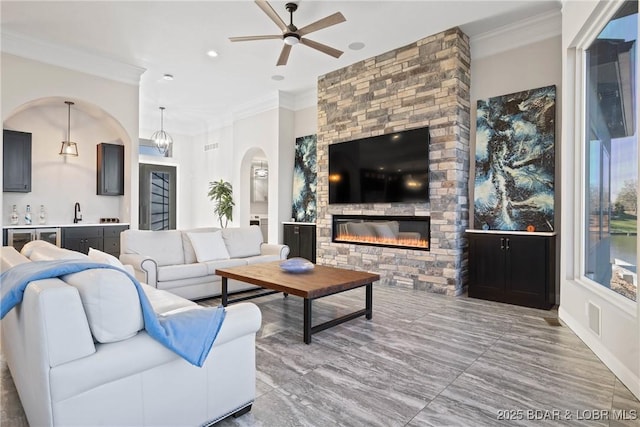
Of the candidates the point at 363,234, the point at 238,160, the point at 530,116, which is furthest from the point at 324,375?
the point at 238,160

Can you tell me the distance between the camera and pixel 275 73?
6125 millimetres

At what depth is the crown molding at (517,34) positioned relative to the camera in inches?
167

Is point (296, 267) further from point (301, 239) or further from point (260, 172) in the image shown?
point (260, 172)

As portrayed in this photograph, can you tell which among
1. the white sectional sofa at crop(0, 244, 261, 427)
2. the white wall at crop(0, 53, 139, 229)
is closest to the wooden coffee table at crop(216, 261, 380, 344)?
the white sectional sofa at crop(0, 244, 261, 427)

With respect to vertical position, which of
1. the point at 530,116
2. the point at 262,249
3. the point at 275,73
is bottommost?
the point at 262,249

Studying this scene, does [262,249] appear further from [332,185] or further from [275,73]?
[275,73]

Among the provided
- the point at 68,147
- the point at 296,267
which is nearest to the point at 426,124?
the point at 296,267

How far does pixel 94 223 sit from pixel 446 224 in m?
5.75

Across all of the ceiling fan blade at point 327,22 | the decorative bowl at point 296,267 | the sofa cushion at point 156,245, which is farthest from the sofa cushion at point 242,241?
the ceiling fan blade at point 327,22

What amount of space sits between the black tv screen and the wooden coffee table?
1918mm

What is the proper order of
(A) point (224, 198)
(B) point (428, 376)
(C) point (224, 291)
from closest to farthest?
(B) point (428, 376) → (C) point (224, 291) → (A) point (224, 198)

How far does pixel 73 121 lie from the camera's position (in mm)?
5957

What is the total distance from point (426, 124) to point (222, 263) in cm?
331

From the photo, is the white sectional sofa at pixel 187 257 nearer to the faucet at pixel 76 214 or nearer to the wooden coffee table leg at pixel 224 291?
the wooden coffee table leg at pixel 224 291
